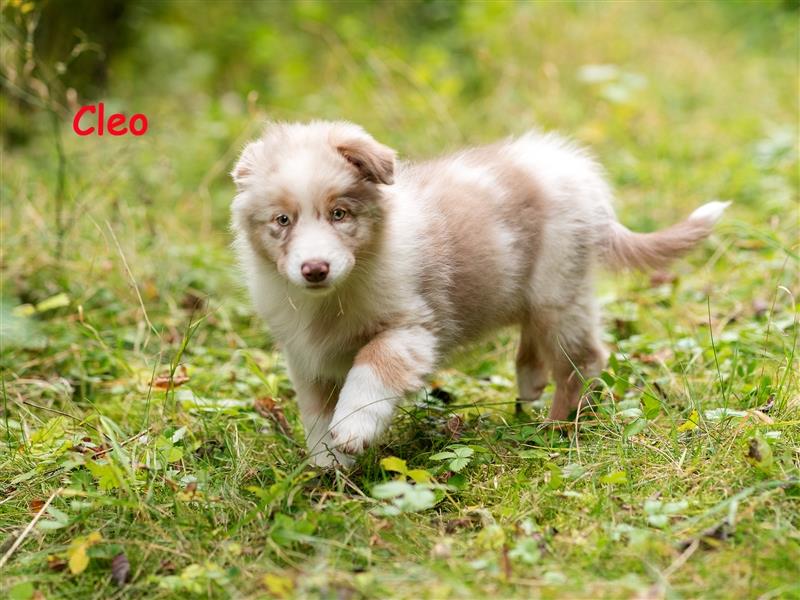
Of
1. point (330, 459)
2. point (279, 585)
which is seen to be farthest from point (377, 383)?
point (279, 585)

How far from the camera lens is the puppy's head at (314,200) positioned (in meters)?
3.23

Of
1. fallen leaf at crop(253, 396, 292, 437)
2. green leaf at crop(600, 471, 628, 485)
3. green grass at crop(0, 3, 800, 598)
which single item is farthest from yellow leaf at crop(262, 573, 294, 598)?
fallen leaf at crop(253, 396, 292, 437)

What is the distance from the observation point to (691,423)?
346cm

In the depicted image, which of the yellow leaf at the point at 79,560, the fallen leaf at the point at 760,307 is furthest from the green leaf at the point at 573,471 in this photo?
the fallen leaf at the point at 760,307

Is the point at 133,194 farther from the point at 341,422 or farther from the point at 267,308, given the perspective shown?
the point at 341,422

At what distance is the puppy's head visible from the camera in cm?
323

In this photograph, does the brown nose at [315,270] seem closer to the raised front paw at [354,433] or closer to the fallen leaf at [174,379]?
the raised front paw at [354,433]

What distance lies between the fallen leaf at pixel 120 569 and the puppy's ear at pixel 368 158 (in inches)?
58.7

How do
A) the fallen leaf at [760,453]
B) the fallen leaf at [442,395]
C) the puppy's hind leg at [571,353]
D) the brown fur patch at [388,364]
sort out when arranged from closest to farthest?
the fallen leaf at [760,453] < the brown fur patch at [388,364] < the puppy's hind leg at [571,353] < the fallen leaf at [442,395]

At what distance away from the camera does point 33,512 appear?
3.25 metres

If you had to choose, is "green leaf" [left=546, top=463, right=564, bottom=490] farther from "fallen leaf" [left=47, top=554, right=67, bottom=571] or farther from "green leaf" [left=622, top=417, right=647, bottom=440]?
"fallen leaf" [left=47, top=554, right=67, bottom=571]

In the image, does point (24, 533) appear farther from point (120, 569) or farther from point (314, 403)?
point (314, 403)

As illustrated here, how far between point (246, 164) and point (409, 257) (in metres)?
0.68

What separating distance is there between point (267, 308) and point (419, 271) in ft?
1.95
